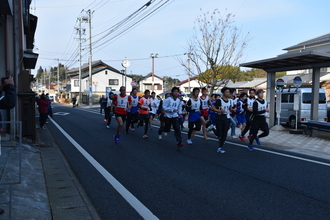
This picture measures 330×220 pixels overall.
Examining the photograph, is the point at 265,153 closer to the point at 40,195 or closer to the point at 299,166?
the point at 299,166

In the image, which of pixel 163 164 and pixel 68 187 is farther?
pixel 163 164

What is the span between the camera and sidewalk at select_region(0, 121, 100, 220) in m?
4.09

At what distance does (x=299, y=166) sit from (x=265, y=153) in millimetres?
1579

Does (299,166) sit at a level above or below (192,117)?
below

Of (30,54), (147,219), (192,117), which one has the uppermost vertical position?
(30,54)

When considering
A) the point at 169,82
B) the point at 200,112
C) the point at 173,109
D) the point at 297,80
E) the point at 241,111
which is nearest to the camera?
the point at 173,109

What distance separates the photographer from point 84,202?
469 centimetres

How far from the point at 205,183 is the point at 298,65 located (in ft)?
31.8

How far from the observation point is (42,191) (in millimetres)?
5141

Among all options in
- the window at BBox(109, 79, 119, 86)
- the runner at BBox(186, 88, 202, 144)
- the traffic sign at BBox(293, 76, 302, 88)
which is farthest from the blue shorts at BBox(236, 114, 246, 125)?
the window at BBox(109, 79, 119, 86)

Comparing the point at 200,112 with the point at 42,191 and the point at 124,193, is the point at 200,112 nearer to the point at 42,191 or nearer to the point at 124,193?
the point at 124,193

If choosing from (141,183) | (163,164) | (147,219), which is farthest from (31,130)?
(147,219)

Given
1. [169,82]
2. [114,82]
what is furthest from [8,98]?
[169,82]

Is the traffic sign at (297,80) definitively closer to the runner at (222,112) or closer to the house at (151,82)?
the runner at (222,112)
